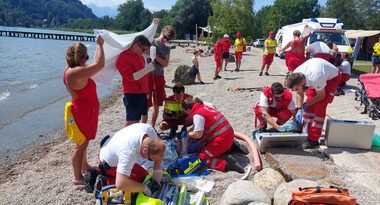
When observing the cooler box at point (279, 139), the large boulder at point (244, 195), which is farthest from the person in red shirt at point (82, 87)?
the cooler box at point (279, 139)

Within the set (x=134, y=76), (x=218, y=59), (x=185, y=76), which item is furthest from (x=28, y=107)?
(x=134, y=76)

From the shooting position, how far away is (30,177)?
228 inches

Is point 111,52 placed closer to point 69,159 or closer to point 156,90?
point 156,90

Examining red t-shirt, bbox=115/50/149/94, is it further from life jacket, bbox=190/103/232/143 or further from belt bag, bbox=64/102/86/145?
belt bag, bbox=64/102/86/145

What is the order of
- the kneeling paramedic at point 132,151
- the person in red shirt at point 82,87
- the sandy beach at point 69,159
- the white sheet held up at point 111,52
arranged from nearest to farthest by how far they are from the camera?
1. the kneeling paramedic at point 132,151
2. the person in red shirt at point 82,87
3. the sandy beach at point 69,159
4. the white sheet held up at point 111,52

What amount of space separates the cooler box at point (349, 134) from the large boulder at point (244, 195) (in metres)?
2.13

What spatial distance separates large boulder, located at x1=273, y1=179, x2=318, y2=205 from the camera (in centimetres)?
383

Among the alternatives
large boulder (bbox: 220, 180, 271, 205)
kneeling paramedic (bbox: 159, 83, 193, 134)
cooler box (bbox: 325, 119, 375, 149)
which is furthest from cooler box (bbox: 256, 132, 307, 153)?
large boulder (bbox: 220, 180, 271, 205)

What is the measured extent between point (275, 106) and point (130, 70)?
237cm

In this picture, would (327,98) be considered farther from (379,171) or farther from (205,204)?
(205,204)

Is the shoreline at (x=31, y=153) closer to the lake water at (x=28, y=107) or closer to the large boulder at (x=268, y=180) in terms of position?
the lake water at (x=28, y=107)

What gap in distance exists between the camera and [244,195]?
3836 millimetres

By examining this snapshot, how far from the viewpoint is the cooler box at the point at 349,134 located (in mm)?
5445

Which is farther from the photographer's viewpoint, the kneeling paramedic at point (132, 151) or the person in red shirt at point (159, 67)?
the person in red shirt at point (159, 67)
